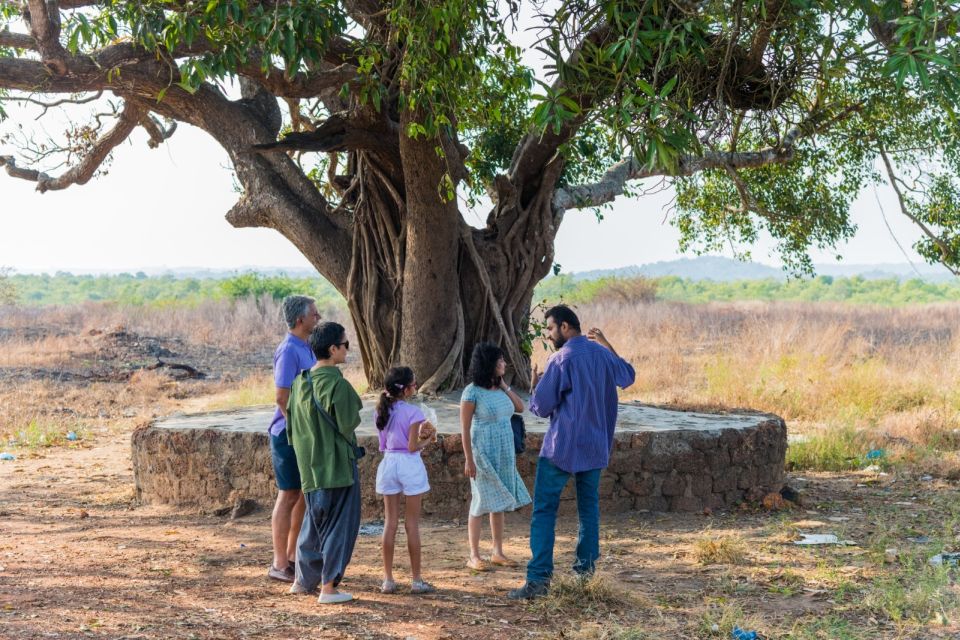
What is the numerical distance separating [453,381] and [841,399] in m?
6.34

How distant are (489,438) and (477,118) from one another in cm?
466

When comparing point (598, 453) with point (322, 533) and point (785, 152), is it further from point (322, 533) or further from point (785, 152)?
point (785, 152)

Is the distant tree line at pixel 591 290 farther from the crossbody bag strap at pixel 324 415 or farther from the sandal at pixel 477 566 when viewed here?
the crossbody bag strap at pixel 324 415

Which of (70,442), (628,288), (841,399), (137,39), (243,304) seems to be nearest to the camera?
(137,39)

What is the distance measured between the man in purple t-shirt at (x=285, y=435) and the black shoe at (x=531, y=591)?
4.40 feet

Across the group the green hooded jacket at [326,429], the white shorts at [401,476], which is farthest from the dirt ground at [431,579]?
the green hooded jacket at [326,429]

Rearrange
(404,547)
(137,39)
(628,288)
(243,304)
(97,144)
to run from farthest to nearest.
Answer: (628,288)
(243,304)
(97,144)
(137,39)
(404,547)

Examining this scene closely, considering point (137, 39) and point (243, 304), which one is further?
point (243, 304)

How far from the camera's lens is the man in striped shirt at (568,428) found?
5.80 m

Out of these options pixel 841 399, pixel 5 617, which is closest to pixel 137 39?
pixel 5 617

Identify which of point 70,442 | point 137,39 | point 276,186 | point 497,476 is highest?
point 137,39

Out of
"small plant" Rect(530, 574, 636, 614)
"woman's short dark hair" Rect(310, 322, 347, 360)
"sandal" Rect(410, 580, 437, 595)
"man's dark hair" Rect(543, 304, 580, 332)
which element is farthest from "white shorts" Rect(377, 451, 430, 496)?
"man's dark hair" Rect(543, 304, 580, 332)

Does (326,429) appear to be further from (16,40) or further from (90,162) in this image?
(90,162)

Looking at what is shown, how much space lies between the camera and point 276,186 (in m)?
10.3
